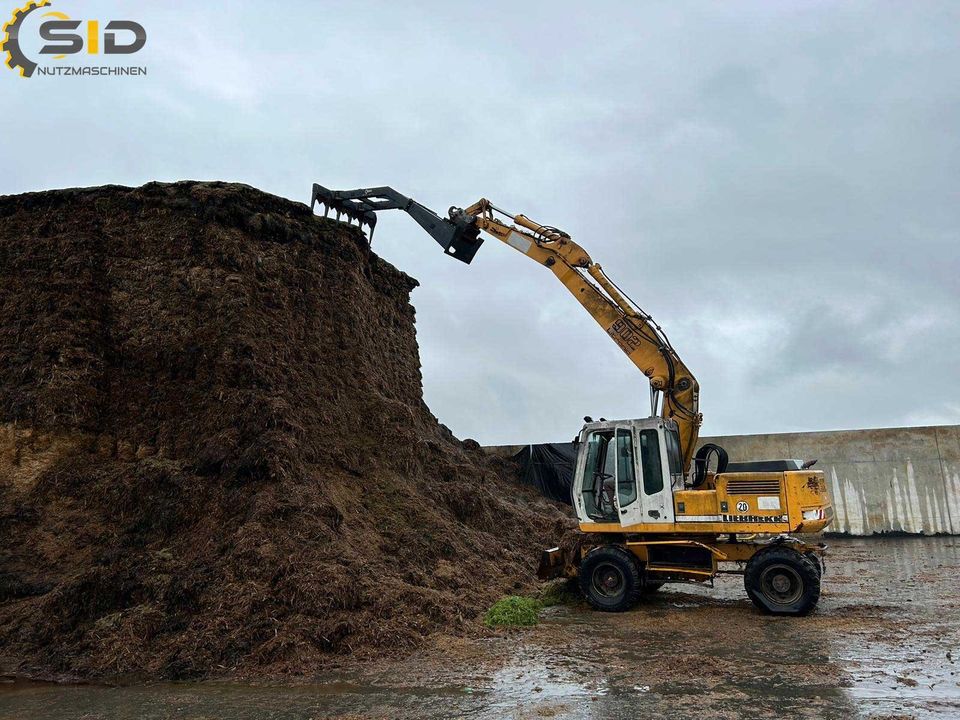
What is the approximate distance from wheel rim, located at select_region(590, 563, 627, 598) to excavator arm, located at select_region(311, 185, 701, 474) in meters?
1.90

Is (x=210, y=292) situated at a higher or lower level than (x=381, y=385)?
higher

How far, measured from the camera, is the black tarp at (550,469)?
2173 centimetres

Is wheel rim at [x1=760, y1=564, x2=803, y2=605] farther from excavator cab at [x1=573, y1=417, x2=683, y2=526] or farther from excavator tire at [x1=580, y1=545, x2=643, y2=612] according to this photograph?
excavator tire at [x1=580, y1=545, x2=643, y2=612]

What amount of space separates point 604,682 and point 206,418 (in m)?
7.48

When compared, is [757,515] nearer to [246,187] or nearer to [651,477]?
[651,477]

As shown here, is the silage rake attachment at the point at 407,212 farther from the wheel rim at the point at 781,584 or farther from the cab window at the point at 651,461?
the wheel rim at the point at 781,584

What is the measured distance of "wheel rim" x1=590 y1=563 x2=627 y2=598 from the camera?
1026 centimetres

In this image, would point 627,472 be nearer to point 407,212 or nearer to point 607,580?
point 607,580

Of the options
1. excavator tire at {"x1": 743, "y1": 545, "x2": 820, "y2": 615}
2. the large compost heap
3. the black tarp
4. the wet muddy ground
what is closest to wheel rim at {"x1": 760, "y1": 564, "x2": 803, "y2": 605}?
excavator tire at {"x1": 743, "y1": 545, "x2": 820, "y2": 615}

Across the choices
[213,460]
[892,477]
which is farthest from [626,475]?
[892,477]

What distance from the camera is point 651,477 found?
10.2 m

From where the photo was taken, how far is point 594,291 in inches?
466

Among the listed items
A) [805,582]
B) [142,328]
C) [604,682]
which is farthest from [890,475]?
[142,328]

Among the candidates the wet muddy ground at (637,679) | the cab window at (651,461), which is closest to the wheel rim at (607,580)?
the wet muddy ground at (637,679)
